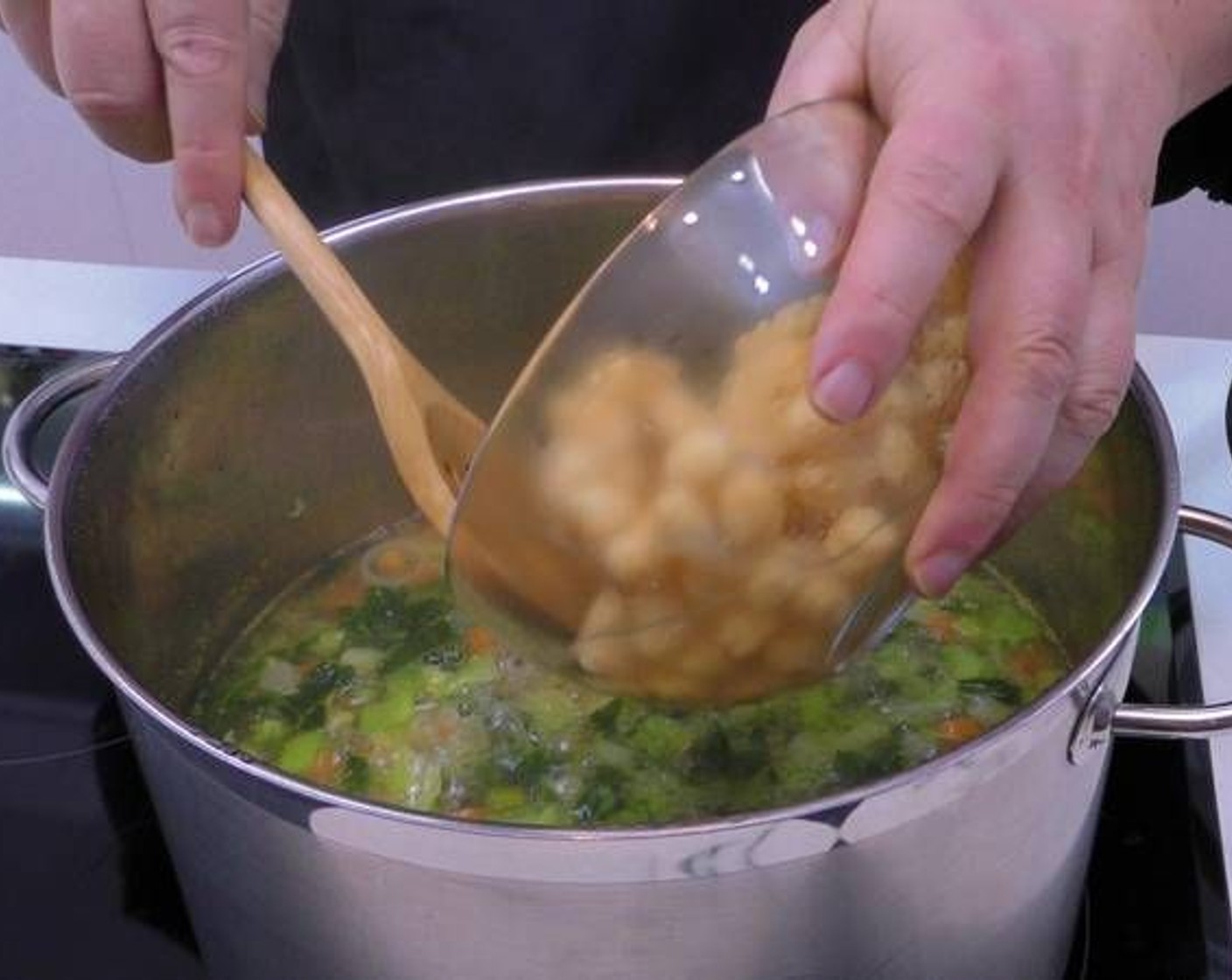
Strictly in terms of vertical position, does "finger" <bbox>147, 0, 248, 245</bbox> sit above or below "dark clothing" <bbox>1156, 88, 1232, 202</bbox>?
above

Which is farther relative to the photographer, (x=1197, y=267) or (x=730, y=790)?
(x=1197, y=267)

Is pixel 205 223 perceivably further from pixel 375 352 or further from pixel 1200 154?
pixel 1200 154

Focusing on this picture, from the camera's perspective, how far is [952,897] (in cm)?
60

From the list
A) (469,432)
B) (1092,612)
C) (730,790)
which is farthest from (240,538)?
(1092,612)

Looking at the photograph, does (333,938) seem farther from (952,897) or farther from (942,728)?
(942,728)

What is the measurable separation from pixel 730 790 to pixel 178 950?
0.86 feet

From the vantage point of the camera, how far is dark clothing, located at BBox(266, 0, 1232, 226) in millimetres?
1040

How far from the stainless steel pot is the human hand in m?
0.07

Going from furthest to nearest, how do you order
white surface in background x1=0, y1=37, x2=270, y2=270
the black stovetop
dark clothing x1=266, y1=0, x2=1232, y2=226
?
white surface in background x1=0, y1=37, x2=270, y2=270, dark clothing x1=266, y1=0, x2=1232, y2=226, the black stovetop

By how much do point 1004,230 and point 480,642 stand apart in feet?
1.41

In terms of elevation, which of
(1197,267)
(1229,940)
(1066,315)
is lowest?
(1197,267)

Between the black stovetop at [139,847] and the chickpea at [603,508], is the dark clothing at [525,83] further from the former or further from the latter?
the chickpea at [603,508]

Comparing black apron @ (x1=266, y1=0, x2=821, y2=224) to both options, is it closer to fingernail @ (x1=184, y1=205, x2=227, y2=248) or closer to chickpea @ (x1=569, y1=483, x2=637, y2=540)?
fingernail @ (x1=184, y1=205, x2=227, y2=248)

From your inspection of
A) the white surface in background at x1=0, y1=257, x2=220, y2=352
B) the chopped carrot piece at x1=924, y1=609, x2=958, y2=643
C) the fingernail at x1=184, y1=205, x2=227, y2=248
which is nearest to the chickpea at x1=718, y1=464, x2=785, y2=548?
the fingernail at x1=184, y1=205, x2=227, y2=248
